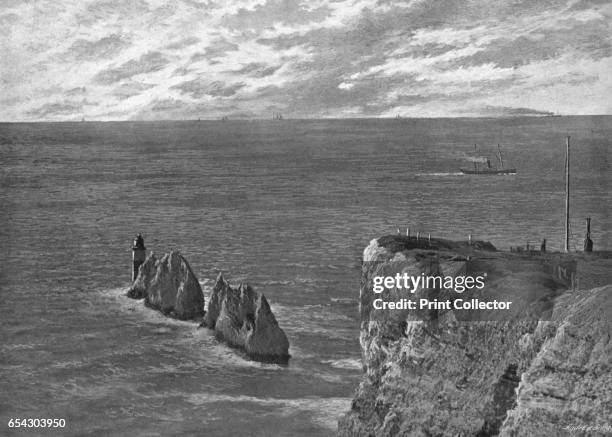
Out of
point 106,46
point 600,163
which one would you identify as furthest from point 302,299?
point 600,163

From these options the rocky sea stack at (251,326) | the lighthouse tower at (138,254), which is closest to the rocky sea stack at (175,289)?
the lighthouse tower at (138,254)

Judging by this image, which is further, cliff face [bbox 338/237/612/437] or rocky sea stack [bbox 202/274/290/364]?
rocky sea stack [bbox 202/274/290/364]

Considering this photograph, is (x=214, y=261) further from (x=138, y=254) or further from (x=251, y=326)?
(x=251, y=326)

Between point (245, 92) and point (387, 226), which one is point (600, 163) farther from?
point (387, 226)

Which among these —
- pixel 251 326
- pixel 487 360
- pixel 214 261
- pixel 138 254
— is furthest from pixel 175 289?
pixel 487 360

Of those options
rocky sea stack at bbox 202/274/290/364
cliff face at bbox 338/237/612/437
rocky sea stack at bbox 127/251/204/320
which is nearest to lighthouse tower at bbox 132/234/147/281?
rocky sea stack at bbox 127/251/204/320

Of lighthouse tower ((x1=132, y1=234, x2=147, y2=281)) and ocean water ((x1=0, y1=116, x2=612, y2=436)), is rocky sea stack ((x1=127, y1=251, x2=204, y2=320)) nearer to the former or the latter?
ocean water ((x1=0, y1=116, x2=612, y2=436))

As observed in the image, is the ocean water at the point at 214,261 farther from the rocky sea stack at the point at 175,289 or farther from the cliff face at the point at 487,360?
the cliff face at the point at 487,360
